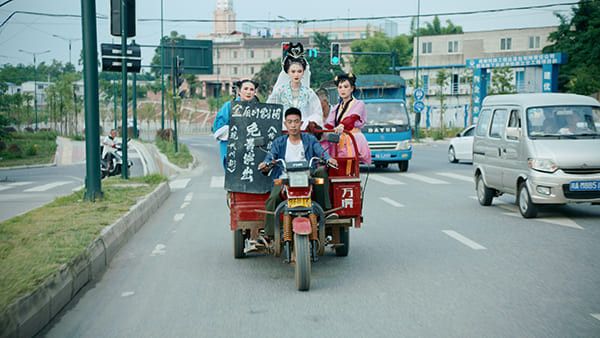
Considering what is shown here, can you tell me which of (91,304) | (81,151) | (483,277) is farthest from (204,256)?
(81,151)

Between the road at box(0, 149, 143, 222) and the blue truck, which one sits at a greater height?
the blue truck

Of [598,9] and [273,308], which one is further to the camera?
[598,9]

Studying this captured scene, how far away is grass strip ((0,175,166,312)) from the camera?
20.2 ft

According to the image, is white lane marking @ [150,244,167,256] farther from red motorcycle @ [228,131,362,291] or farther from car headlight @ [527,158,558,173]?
car headlight @ [527,158,558,173]

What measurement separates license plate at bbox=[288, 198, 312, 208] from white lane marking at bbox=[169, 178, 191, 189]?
1353 centimetres

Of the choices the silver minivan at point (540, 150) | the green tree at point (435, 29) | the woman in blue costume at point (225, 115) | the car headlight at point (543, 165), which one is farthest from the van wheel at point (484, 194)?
the green tree at point (435, 29)

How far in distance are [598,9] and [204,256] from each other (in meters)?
62.0

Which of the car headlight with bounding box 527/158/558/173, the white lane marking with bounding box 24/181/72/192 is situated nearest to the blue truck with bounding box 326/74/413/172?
the white lane marking with bounding box 24/181/72/192

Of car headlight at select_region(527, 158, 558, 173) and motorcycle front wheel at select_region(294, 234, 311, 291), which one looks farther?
car headlight at select_region(527, 158, 558, 173)

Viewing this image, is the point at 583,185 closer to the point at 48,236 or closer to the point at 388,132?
the point at 48,236

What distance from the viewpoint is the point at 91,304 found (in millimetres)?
6609

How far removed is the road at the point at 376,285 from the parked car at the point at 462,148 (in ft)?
52.0

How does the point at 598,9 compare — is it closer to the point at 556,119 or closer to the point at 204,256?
the point at 556,119

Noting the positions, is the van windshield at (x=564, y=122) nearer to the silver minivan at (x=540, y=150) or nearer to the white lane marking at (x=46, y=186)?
the silver minivan at (x=540, y=150)
